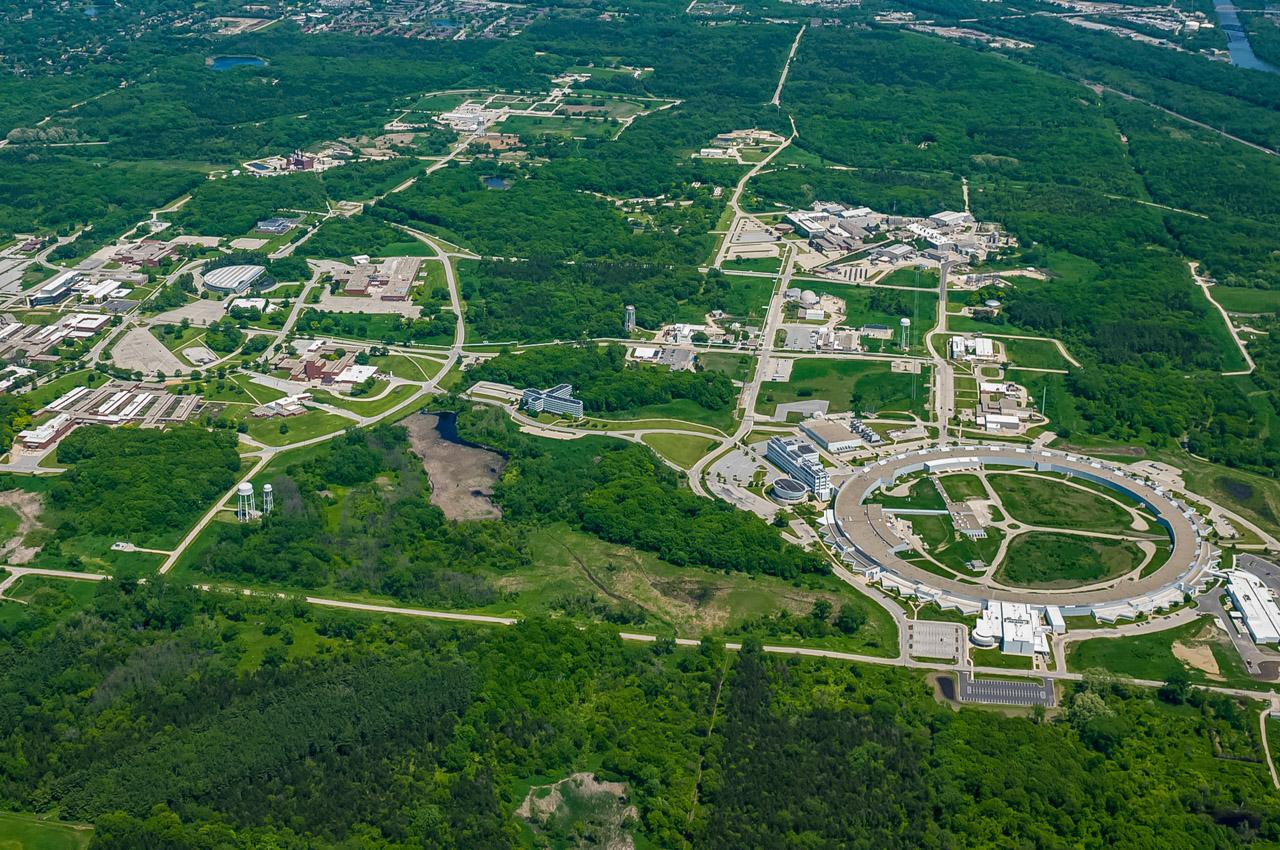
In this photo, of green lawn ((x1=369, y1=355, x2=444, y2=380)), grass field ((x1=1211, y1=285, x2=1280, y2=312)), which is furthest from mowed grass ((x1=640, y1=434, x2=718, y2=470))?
grass field ((x1=1211, y1=285, x2=1280, y2=312))

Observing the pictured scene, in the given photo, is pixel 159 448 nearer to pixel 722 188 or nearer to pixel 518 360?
pixel 518 360

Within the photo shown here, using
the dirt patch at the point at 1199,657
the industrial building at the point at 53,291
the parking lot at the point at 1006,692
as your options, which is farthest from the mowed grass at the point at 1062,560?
the industrial building at the point at 53,291

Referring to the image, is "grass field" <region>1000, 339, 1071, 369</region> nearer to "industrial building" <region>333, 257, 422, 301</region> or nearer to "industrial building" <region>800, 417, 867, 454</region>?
"industrial building" <region>800, 417, 867, 454</region>

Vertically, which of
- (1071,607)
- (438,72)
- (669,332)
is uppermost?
(1071,607)

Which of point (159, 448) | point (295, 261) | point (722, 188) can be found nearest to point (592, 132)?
point (722, 188)

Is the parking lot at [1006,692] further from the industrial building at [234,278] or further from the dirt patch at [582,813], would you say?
the industrial building at [234,278]
